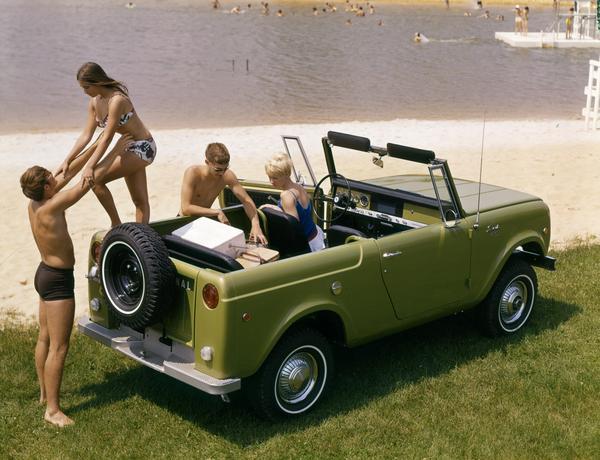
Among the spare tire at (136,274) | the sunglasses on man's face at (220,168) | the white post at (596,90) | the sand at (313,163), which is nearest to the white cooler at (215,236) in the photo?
the spare tire at (136,274)

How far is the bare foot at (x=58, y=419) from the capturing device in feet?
19.5

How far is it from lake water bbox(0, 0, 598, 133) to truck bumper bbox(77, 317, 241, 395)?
15631mm

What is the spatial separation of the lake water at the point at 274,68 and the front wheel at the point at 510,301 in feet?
49.5

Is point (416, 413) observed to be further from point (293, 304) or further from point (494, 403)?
point (293, 304)

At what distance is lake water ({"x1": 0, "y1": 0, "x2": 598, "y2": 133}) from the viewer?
24.4 m

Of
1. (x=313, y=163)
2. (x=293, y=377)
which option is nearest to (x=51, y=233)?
(x=293, y=377)

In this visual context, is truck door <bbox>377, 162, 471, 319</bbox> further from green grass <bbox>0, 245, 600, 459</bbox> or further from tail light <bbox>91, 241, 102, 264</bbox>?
tail light <bbox>91, 241, 102, 264</bbox>

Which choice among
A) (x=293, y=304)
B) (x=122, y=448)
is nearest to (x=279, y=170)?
(x=293, y=304)

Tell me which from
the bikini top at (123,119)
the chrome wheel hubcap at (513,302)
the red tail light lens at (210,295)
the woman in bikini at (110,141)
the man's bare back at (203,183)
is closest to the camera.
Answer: the red tail light lens at (210,295)

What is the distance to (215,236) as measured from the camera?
20.0 ft

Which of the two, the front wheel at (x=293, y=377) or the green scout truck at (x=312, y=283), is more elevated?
the green scout truck at (x=312, y=283)

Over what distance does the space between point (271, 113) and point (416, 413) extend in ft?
59.5

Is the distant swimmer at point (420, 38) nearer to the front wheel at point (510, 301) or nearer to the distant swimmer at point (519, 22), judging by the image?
the distant swimmer at point (519, 22)

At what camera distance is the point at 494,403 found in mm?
6285
